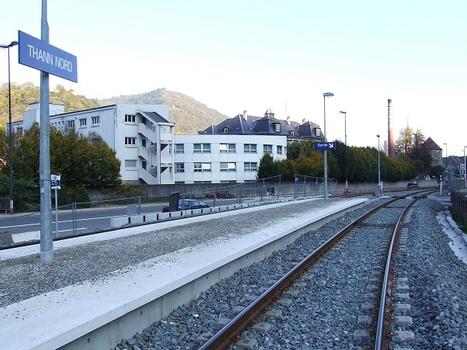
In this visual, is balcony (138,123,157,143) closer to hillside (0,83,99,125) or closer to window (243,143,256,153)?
window (243,143,256,153)

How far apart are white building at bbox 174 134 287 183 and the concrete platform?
64.9 metres

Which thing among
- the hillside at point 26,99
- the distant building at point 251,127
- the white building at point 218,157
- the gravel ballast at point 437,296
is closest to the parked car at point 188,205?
the gravel ballast at point 437,296

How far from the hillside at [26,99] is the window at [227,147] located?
133 ft

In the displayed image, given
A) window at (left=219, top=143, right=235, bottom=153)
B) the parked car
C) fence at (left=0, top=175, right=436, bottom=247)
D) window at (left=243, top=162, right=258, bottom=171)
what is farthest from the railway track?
window at (left=243, top=162, right=258, bottom=171)

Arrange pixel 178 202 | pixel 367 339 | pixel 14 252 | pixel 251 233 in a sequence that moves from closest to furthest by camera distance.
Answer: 1. pixel 367 339
2. pixel 14 252
3. pixel 251 233
4. pixel 178 202

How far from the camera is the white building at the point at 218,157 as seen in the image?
77875 mm

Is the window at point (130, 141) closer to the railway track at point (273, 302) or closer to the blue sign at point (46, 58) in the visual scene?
the railway track at point (273, 302)

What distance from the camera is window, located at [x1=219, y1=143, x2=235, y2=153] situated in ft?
261

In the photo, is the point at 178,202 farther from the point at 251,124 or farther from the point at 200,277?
the point at 251,124

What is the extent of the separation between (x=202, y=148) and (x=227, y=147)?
3.90m

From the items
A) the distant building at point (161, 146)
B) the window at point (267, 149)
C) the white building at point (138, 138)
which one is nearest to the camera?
the white building at point (138, 138)

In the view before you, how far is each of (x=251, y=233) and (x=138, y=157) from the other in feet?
200

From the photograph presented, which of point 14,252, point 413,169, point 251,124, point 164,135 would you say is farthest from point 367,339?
point 413,169

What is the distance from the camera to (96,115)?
245 ft
